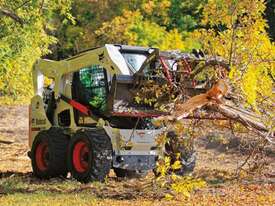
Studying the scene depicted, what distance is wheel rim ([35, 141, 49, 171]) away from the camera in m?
14.9

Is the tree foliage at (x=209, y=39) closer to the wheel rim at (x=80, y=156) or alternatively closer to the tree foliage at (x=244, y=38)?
the tree foliage at (x=244, y=38)

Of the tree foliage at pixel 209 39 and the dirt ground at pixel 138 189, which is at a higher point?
the tree foliage at pixel 209 39

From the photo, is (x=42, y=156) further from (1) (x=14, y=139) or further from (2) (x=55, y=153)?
(1) (x=14, y=139)

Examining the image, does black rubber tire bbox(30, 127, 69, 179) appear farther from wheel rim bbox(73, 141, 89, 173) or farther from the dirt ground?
wheel rim bbox(73, 141, 89, 173)

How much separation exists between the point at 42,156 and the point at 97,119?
72.1 inches

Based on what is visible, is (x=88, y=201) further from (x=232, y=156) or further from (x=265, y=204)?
(x=232, y=156)

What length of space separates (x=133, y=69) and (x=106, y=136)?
1314 millimetres

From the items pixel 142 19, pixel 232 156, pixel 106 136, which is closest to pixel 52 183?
pixel 106 136

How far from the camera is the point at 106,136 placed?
43.8ft

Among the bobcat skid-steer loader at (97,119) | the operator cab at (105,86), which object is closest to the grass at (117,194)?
the bobcat skid-steer loader at (97,119)

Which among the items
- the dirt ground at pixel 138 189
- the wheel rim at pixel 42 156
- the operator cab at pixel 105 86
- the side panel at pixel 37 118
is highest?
the operator cab at pixel 105 86

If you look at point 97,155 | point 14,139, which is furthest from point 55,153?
point 14,139

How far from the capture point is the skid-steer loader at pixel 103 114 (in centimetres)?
1284

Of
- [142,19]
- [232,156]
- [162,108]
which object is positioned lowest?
[232,156]
